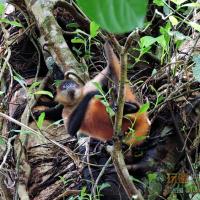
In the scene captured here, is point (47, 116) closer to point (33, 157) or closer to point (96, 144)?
point (33, 157)

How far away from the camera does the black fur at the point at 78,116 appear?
217 cm

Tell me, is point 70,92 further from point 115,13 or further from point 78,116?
→ point 115,13

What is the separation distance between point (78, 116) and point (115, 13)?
6.42 feet

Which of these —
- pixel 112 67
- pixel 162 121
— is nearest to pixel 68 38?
pixel 112 67

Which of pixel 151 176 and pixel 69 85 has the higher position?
pixel 69 85

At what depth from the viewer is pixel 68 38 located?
3.08 meters

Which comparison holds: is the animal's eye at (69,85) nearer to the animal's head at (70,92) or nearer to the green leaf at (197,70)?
the animal's head at (70,92)

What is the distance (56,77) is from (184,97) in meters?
1.05

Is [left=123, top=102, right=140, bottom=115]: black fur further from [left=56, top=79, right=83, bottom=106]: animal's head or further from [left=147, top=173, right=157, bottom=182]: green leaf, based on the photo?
[left=56, top=79, right=83, bottom=106]: animal's head

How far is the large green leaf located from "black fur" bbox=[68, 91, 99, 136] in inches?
74.5

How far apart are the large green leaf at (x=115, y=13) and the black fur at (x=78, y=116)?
6.21 ft

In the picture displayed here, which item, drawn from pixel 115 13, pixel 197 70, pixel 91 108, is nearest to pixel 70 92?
pixel 91 108

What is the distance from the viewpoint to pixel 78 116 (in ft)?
7.20

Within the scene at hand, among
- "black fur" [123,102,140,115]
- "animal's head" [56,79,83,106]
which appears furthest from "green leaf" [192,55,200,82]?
"animal's head" [56,79,83,106]
